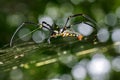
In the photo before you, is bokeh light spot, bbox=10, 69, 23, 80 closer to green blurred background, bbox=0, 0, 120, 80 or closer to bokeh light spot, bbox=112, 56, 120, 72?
green blurred background, bbox=0, 0, 120, 80

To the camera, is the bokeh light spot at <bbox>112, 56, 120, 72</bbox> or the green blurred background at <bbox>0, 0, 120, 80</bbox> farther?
the bokeh light spot at <bbox>112, 56, 120, 72</bbox>

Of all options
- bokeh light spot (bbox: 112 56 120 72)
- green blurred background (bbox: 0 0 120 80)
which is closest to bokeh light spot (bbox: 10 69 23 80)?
green blurred background (bbox: 0 0 120 80)

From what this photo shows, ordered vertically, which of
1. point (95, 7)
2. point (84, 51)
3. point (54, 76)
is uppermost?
point (95, 7)

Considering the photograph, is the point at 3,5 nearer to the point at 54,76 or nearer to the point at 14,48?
the point at 54,76

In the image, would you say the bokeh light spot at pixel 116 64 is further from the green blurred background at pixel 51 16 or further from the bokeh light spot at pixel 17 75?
the bokeh light spot at pixel 17 75

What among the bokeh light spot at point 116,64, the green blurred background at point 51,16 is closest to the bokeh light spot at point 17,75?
the green blurred background at point 51,16

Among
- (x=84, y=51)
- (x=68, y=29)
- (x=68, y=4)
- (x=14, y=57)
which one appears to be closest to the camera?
(x=68, y=29)

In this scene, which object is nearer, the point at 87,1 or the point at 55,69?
the point at 87,1

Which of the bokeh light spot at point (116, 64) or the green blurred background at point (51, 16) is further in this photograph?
the bokeh light spot at point (116, 64)

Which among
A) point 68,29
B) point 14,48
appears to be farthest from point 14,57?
point 68,29

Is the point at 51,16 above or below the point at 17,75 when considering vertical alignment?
above

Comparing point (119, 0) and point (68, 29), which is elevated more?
point (119, 0)
